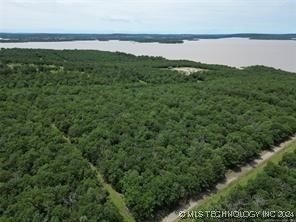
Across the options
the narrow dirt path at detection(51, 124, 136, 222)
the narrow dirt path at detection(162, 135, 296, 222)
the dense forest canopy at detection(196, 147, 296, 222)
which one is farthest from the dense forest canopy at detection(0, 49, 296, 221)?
the dense forest canopy at detection(196, 147, 296, 222)

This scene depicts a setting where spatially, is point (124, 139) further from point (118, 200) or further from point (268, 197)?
point (268, 197)

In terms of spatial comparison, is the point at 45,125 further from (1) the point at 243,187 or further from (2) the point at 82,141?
(1) the point at 243,187

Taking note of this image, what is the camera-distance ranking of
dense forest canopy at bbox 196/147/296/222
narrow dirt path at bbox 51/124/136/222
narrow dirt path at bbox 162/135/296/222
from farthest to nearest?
1. narrow dirt path at bbox 162/135/296/222
2. narrow dirt path at bbox 51/124/136/222
3. dense forest canopy at bbox 196/147/296/222

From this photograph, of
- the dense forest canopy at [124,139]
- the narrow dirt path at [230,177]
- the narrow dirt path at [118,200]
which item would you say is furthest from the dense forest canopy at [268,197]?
the narrow dirt path at [118,200]

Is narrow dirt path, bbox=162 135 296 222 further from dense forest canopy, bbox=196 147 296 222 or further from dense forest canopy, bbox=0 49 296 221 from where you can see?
dense forest canopy, bbox=196 147 296 222

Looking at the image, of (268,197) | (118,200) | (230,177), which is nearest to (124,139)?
(118,200)

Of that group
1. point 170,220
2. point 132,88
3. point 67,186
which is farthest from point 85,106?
point 170,220
